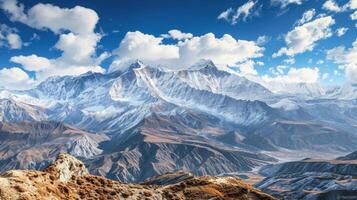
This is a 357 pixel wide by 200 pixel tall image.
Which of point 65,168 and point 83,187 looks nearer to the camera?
point 65,168

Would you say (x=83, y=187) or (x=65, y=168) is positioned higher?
(x=65, y=168)

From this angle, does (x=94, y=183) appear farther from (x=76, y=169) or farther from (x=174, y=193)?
(x=174, y=193)

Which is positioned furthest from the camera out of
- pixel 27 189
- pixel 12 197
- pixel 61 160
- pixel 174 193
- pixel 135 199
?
pixel 174 193

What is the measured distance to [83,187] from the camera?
2120 inches

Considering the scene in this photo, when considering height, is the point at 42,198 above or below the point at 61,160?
below

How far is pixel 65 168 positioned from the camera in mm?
53406

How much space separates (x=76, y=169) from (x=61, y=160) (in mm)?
3172

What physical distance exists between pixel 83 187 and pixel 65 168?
326cm

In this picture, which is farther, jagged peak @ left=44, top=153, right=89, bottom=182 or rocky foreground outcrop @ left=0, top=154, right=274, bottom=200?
jagged peak @ left=44, top=153, right=89, bottom=182

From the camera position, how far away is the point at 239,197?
71250mm

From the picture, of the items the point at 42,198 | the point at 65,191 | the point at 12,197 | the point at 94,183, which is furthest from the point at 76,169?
the point at 12,197

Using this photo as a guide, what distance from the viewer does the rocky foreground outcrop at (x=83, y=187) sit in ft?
134

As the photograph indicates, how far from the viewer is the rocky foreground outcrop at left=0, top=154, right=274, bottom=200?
40.7 meters

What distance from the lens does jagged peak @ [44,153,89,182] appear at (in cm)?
5116
